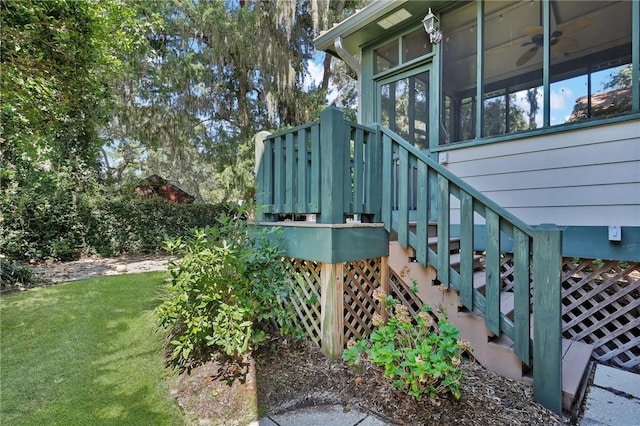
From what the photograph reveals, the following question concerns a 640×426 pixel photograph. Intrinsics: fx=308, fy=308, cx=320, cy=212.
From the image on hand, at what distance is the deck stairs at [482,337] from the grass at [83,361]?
1.98 metres

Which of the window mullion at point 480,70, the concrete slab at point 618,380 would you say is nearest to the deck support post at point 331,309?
the concrete slab at point 618,380

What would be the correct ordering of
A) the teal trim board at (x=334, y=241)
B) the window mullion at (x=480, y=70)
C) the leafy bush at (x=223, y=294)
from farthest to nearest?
the window mullion at (x=480, y=70) < the teal trim board at (x=334, y=241) < the leafy bush at (x=223, y=294)

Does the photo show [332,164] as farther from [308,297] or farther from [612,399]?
[612,399]

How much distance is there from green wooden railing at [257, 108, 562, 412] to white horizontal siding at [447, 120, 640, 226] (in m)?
0.58

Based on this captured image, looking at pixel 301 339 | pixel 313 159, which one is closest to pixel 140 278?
pixel 301 339

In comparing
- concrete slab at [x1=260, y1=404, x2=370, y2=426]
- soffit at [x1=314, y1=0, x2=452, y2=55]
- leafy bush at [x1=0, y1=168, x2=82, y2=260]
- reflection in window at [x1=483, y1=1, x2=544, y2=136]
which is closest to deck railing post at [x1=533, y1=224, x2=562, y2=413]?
concrete slab at [x1=260, y1=404, x2=370, y2=426]

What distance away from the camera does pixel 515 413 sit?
1817 mm

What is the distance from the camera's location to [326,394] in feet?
6.82

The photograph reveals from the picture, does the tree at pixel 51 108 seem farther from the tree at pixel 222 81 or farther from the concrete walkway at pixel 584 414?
the concrete walkway at pixel 584 414

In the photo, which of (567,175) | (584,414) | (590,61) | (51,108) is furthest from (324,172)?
(51,108)

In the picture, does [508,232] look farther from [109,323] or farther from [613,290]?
[109,323]

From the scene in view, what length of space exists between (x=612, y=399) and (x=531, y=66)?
3.31 m

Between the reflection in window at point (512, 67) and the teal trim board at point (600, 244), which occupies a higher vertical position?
the reflection in window at point (512, 67)

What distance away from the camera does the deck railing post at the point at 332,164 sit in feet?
7.87
